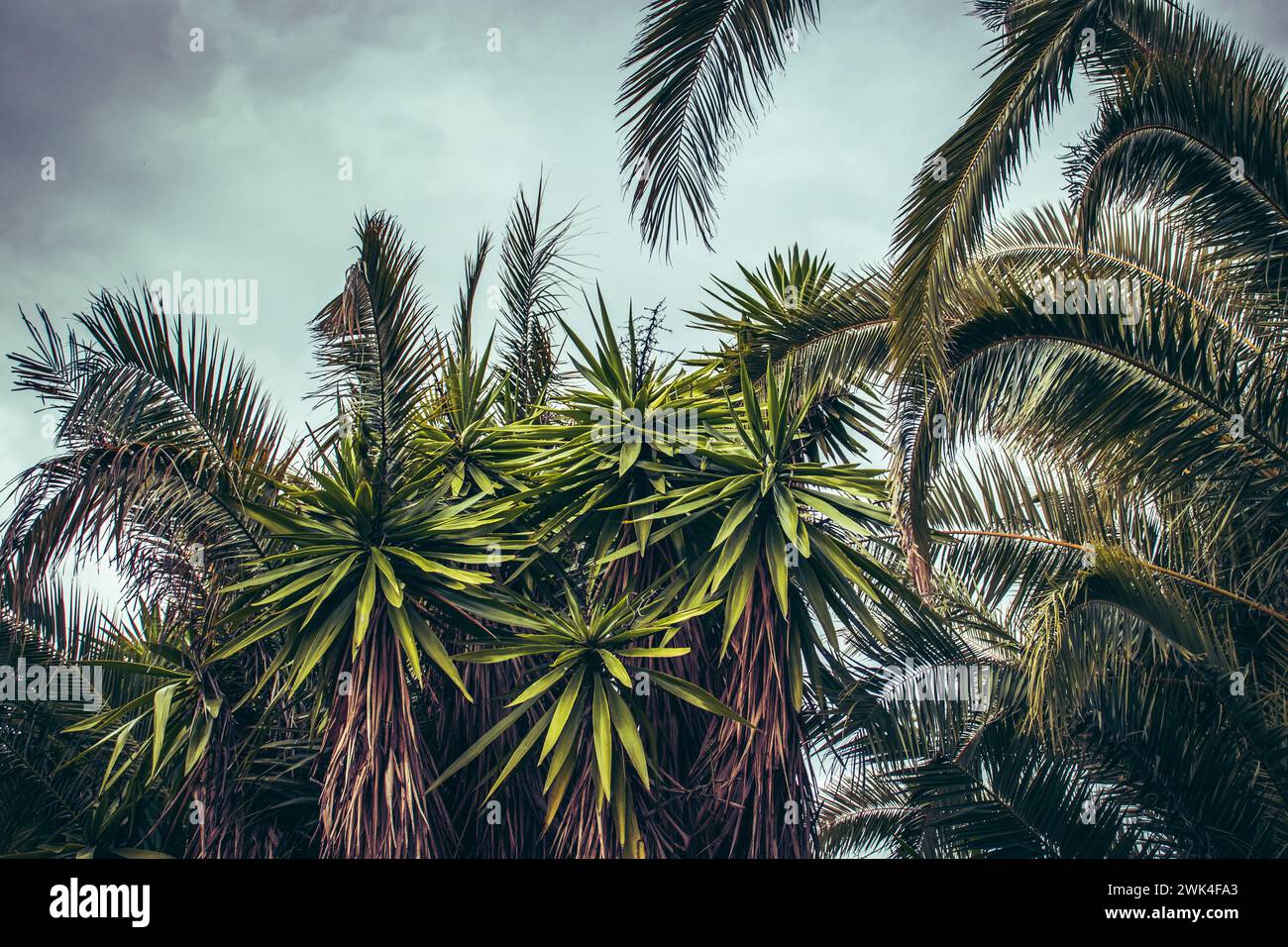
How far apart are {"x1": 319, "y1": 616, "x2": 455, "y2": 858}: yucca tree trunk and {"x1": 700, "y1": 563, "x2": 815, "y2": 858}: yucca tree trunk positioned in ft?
7.06

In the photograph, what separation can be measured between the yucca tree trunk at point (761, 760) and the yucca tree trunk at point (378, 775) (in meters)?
2.15

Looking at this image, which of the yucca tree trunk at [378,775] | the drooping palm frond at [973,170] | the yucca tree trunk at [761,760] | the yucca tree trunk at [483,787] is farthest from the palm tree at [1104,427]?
the yucca tree trunk at [378,775]

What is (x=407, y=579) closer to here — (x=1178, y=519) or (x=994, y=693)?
(x=994, y=693)

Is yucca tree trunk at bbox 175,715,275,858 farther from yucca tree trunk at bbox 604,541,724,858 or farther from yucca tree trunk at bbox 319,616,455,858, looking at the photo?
yucca tree trunk at bbox 604,541,724,858

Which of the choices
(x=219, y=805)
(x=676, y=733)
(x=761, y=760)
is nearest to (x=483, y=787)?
(x=676, y=733)

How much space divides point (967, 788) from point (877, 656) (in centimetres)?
134

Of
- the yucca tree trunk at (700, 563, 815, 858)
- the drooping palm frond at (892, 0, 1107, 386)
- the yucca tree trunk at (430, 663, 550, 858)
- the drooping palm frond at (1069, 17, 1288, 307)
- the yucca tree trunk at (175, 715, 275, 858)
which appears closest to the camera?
the drooping palm frond at (892, 0, 1107, 386)

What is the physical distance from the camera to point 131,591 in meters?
10.7

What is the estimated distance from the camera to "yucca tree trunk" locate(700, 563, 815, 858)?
9.52m

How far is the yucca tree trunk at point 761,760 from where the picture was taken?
9516mm

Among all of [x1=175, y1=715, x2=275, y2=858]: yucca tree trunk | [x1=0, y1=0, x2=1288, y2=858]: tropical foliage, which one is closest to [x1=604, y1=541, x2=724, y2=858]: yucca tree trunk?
[x1=0, y1=0, x2=1288, y2=858]: tropical foliage

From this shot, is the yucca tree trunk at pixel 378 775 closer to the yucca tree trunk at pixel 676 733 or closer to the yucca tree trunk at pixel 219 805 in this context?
the yucca tree trunk at pixel 219 805

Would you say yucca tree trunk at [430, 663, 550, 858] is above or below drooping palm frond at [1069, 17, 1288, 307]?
below
